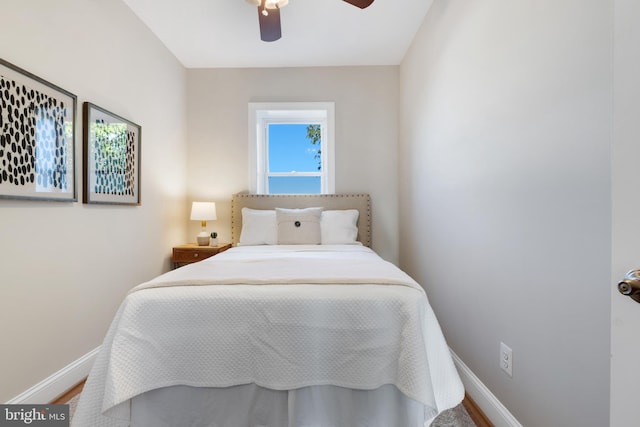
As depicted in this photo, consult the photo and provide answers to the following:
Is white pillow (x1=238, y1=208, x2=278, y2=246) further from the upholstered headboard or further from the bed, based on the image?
the bed

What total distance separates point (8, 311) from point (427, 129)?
9.41ft

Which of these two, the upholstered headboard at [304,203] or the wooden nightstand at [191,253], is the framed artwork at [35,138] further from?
the upholstered headboard at [304,203]

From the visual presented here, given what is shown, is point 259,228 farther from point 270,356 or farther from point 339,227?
point 270,356

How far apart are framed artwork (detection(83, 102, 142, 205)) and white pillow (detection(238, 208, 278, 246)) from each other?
98 cm

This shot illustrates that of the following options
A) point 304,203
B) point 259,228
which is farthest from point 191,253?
point 304,203

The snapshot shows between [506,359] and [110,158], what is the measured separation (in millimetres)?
2772

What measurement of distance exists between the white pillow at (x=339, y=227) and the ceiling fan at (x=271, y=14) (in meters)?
1.67

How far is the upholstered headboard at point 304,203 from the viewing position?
3346mm

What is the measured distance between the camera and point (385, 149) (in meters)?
3.42

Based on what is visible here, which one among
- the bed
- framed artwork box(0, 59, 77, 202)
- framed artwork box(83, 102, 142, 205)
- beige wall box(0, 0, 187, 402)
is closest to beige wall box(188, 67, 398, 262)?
beige wall box(0, 0, 187, 402)

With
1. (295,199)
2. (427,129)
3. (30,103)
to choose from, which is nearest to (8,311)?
(30,103)

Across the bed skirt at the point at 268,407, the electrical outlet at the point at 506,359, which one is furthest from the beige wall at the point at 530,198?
the bed skirt at the point at 268,407

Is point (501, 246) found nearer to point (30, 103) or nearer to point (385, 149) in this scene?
point (385, 149)

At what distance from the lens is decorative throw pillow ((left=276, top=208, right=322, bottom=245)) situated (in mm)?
2939
